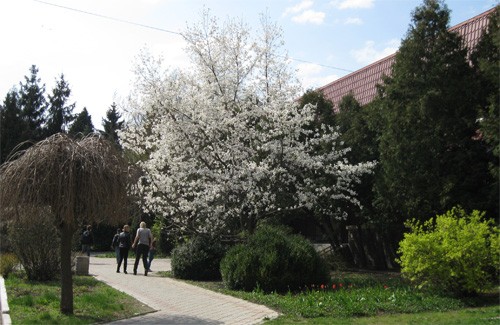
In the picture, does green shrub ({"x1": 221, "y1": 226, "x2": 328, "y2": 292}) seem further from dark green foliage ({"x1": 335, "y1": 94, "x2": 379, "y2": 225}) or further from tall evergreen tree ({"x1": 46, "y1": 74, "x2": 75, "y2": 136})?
tall evergreen tree ({"x1": 46, "y1": 74, "x2": 75, "y2": 136})

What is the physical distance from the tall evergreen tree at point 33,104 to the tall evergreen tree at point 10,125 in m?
2.32

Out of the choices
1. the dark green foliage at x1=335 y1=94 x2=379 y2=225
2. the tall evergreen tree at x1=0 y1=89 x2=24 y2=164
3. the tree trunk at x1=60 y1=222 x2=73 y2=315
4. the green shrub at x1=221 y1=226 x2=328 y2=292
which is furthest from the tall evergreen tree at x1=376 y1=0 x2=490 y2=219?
the tall evergreen tree at x1=0 y1=89 x2=24 y2=164

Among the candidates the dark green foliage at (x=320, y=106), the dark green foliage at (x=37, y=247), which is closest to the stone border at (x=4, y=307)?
the dark green foliage at (x=37, y=247)

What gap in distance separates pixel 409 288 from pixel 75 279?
8520mm

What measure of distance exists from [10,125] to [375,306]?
34058 millimetres

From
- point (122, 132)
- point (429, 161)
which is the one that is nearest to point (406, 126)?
point (429, 161)

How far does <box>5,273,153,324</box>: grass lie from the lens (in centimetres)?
970

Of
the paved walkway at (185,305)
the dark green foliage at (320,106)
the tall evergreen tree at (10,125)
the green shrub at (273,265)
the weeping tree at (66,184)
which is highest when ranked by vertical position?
the tall evergreen tree at (10,125)

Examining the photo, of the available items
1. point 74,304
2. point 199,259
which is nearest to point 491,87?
point 199,259

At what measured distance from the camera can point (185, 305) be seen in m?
11.4

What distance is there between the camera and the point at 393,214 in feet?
55.3

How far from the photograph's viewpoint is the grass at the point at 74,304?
9.70 metres

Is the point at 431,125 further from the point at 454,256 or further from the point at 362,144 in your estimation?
the point at 454,256

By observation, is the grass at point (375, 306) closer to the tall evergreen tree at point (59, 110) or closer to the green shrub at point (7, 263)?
the green shrub at point (7, 263)
